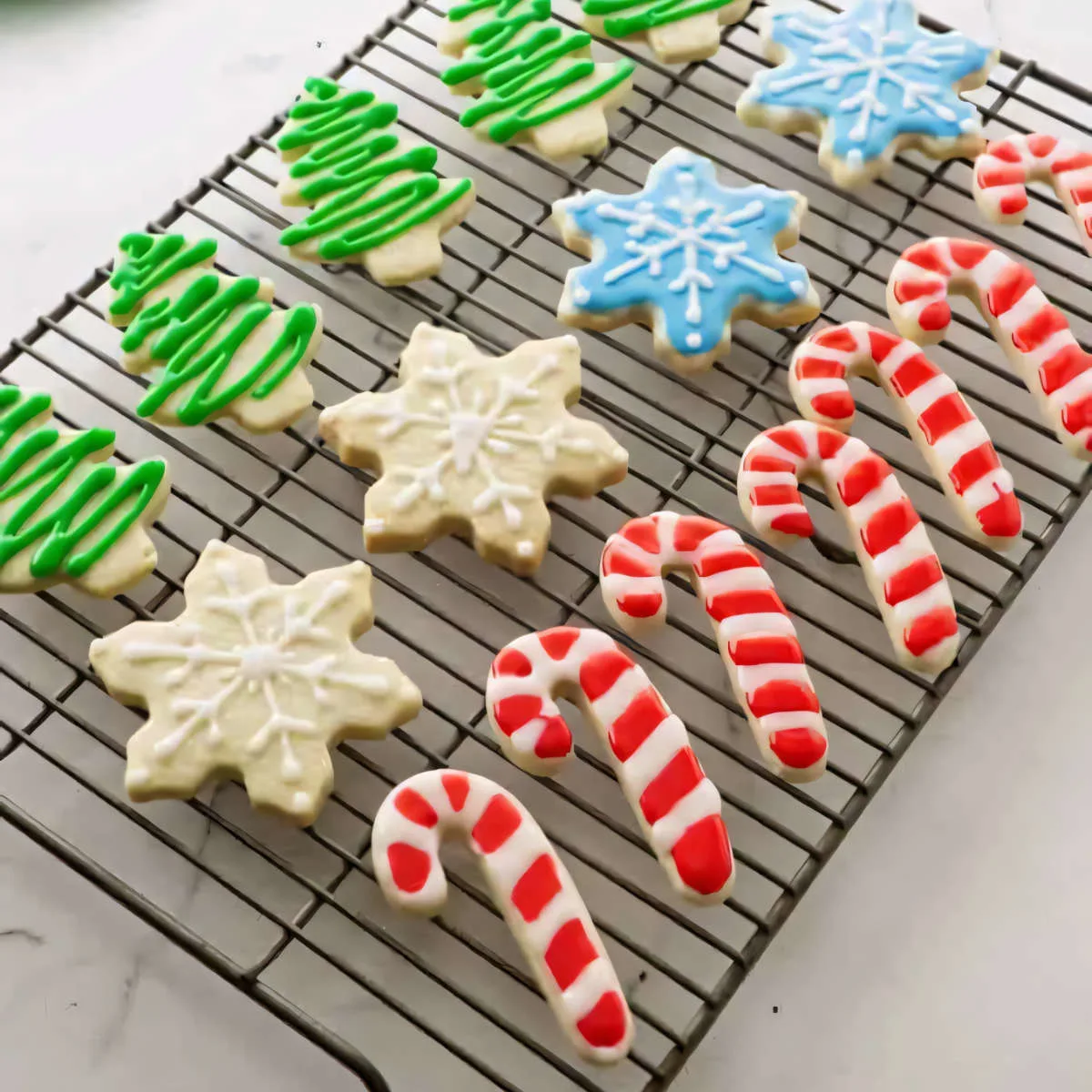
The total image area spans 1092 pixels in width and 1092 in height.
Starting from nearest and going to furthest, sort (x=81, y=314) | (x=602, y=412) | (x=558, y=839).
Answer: (x=558, y=839)
(x=602, y=412)
(x=81, y=314)

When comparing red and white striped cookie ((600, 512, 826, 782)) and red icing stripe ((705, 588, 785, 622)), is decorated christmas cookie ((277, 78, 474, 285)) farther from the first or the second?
red icing stripe ((705, 588, 785, 622))

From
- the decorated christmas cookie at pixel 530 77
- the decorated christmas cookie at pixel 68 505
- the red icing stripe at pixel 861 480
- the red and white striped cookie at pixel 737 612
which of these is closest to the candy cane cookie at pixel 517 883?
the red and white striped cookie at pixel 737 612

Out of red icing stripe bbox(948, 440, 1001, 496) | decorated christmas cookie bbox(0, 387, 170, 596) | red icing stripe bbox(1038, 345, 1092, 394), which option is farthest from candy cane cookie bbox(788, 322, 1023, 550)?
decorated christmas cookie bbox(0, 387, 170, 596)

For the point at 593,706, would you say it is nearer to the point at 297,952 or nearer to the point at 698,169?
the point at 297,952

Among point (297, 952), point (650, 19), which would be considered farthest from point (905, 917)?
point (650, 19)

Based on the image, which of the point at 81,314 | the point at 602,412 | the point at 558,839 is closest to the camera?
the point at 558,839

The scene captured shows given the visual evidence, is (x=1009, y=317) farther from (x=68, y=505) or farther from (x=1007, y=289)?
(x=68, y=505)
